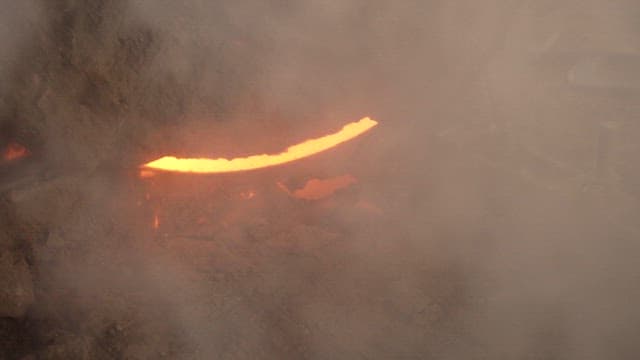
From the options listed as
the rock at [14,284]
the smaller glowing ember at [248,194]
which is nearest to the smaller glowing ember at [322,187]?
the smaller glowing ember at [248,194]

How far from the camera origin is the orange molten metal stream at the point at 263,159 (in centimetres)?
346

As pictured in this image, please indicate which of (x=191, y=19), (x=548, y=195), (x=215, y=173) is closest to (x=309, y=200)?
(x=215, y=173)

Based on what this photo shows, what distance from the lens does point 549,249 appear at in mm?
3641

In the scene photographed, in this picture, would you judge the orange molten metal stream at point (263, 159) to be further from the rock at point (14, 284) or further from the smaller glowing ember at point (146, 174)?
the rock at point (14, 284)

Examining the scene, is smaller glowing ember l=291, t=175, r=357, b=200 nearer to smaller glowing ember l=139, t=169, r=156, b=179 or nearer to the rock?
smaller glowing ember l=139, t=169, r=156, b=179

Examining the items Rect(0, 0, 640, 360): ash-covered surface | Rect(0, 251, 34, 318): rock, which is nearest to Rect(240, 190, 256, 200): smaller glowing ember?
Rect(0, 0, 640, 360): ash-covered surface

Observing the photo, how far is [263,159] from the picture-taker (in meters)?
3.58

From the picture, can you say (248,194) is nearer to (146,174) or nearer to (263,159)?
(263,159)

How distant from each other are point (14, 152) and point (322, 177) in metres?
1.82

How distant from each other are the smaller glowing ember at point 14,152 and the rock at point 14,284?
0.42 m

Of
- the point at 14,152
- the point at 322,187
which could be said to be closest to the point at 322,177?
the point at 322,187

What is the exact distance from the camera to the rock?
270 cm

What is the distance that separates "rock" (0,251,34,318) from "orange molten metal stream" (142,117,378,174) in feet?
2.86

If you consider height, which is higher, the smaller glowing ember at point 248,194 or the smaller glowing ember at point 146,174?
the smaller glowing ember at point 146,174
